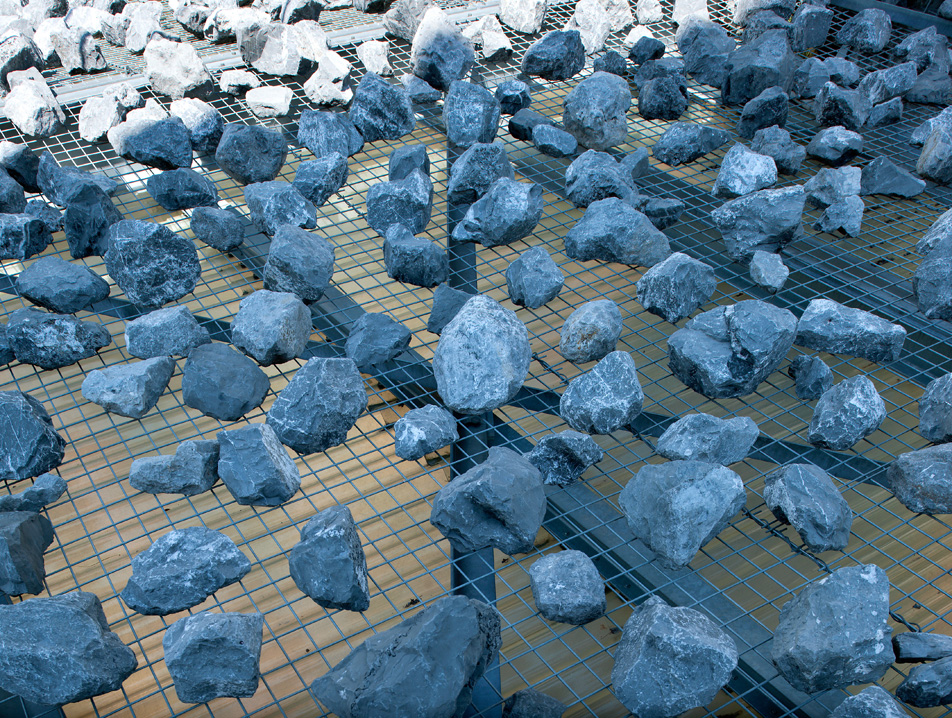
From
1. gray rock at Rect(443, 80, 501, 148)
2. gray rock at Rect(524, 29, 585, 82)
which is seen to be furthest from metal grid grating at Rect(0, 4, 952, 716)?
gray rock at Rect(524, 29, 585, 82)

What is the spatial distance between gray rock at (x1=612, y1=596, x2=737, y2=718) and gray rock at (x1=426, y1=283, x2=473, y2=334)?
2.33ft

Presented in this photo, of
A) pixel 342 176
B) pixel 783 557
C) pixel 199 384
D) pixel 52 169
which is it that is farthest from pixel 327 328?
pixel 783 557

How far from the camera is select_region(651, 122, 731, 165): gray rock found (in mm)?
2045

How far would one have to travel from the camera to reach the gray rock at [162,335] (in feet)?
4.76

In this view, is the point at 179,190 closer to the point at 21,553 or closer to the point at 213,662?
the point at 21,553

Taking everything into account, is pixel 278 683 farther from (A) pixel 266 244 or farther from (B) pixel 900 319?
(B) pixel 900 319

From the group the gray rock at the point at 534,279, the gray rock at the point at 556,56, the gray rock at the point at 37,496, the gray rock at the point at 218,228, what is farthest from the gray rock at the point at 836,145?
the gray rock at the point at 37,496


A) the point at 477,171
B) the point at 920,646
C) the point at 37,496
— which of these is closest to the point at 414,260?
the point at 477,171

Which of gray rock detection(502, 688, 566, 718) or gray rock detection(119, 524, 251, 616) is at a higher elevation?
gray rock detection(502, 688, 566, 718)

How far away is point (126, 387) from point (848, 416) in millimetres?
1223

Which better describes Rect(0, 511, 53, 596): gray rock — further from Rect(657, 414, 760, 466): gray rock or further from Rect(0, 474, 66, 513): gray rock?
Rect(657, 414, 760, 466): gray rock

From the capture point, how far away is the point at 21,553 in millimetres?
1119

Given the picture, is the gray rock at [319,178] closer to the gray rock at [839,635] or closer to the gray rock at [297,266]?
the gray rock at [297,266]

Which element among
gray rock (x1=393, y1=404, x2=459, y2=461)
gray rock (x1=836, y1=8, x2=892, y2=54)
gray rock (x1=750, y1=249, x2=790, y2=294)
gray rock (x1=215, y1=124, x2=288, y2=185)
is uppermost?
gray rock (x1=836, y1=8, x2=892, y2=54)
